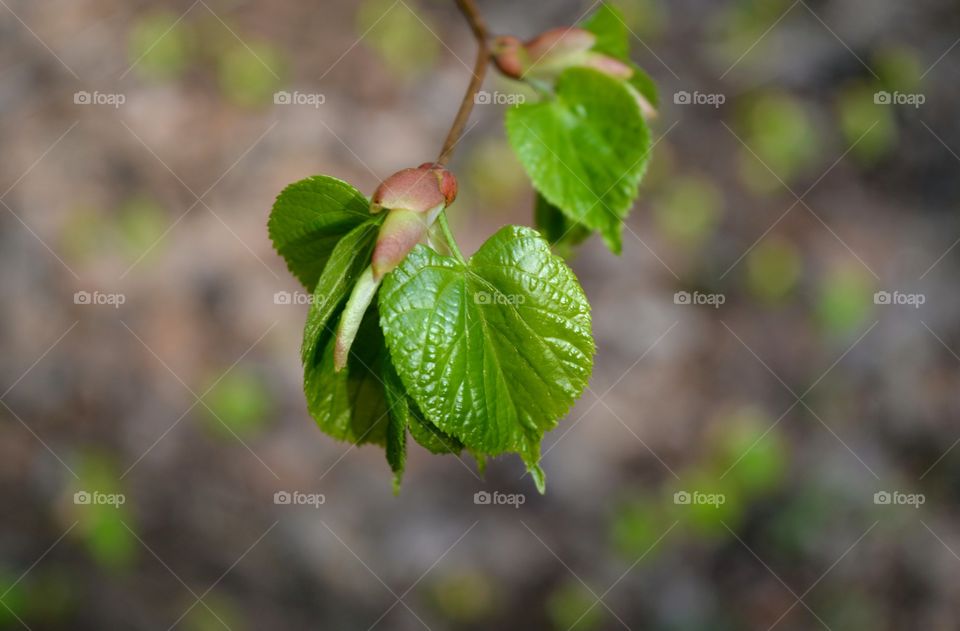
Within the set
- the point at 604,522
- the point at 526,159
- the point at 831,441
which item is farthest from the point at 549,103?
the point at 831,441

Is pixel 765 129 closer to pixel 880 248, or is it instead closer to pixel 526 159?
pixel 880 248

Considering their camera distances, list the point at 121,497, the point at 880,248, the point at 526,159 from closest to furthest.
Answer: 1. the point at 526,159
2. the point at 121,497
3. the point at 880,248

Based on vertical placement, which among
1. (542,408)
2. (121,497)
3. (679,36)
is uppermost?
(679,36)

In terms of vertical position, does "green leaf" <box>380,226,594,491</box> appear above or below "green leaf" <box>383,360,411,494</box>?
above

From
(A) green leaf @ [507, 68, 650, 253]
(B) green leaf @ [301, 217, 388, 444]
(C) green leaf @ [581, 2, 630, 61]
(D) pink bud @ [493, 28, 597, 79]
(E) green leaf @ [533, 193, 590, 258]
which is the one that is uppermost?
(C) green leaf @ [581, 2, 630, 61]

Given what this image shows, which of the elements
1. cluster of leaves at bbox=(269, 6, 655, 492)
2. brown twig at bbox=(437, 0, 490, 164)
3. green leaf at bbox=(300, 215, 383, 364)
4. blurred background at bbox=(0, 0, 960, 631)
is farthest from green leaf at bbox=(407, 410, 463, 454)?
blurred background at bbox=(0, 0, 960, 631)

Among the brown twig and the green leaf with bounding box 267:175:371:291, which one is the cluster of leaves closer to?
the green leaf with bounding box 267:175:371:291
